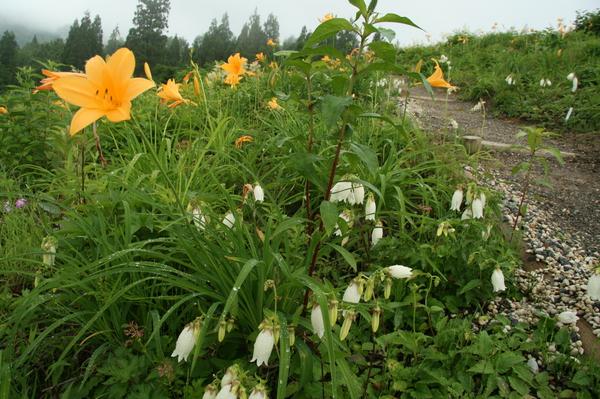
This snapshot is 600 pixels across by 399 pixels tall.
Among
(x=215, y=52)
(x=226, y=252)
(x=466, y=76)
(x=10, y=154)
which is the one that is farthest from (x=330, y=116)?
(x=215, y=52)

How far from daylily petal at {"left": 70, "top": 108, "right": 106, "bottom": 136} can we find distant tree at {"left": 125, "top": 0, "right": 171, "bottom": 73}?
82.6 ft

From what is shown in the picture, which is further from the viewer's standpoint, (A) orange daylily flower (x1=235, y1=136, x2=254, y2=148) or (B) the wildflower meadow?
(A) orange daylily flower (x1=235, y1=136, x2=254, y2=148)

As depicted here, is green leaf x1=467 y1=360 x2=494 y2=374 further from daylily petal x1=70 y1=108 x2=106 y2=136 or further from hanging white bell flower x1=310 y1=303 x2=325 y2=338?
daylily petal x1=70 y1=108 x2=106 y2=136

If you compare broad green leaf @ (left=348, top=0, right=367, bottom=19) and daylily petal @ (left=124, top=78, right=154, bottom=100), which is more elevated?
broad green leaf @ (left=348, top=0, right=367, bottom=19)

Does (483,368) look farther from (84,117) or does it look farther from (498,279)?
(84,117)

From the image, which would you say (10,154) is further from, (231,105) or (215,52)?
(215,52)

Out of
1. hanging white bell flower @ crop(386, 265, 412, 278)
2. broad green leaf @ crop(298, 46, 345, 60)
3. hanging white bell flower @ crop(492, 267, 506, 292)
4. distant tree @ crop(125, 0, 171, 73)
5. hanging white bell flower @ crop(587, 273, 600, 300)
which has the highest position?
distant tree @ crop(125, 0, 171, 73)

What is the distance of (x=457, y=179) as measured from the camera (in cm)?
278

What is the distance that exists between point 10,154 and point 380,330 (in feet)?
10.5

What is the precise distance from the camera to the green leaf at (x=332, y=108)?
100 centimetres

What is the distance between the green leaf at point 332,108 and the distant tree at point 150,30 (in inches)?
997

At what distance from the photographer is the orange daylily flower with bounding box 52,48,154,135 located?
0.98 meters

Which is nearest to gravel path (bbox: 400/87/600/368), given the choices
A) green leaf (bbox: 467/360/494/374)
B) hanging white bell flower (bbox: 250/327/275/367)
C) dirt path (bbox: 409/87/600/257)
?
dirt path (bbox: 409/87/600/257)

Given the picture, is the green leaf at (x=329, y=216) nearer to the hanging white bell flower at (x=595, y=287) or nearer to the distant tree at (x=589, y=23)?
the hanging white bell flower at (x=595, y=287)
